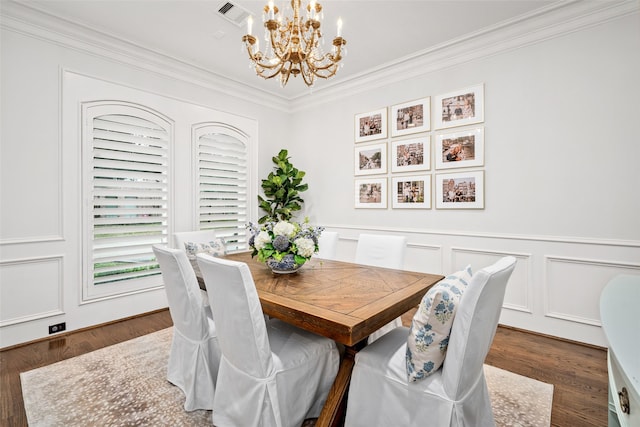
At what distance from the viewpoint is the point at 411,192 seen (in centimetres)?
374

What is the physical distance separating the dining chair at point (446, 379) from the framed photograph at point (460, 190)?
1.96 m

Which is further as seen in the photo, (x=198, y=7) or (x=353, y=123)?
(x=353, y=123)

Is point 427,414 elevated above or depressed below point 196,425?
above

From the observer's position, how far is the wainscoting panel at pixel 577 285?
262 centimetres

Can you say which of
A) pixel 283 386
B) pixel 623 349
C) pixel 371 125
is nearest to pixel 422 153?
pixel 371 125

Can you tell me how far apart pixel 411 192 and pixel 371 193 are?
Result: 57cm

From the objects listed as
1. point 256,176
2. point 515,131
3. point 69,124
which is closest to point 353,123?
point 256,176

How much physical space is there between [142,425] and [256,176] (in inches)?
133

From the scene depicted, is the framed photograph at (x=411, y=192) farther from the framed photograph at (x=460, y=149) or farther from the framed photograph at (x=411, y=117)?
the framed photograph at (x=411, y=117)

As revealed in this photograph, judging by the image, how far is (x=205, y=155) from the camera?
402 centimetres

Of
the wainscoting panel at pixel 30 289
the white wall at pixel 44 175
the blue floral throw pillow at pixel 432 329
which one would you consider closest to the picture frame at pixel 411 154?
the blue floral throw pillow at pixel 432 329

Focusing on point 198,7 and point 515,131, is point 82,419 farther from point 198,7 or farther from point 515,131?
point 515,131

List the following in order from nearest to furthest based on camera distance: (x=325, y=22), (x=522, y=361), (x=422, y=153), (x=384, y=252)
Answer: (x=522, y=361) → (x=384, y=252) → (x=325, y=22) → (x=422, y=153)

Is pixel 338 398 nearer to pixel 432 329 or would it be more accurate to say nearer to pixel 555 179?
pixel 432 329
